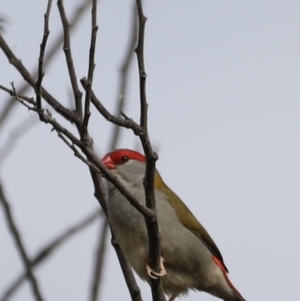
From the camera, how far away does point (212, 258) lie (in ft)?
14.9

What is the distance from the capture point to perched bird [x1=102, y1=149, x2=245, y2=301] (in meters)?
3.94

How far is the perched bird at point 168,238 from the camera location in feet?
12.9

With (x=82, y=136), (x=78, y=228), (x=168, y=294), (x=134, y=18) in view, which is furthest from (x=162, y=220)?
(x=82, y=136)

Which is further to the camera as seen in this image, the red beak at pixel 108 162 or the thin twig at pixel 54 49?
the red beak at pixel 108 162

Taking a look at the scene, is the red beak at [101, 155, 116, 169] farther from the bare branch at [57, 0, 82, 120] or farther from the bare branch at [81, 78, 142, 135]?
the bare branch at [81, 78, 142, 135]

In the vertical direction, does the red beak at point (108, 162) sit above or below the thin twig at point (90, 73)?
above

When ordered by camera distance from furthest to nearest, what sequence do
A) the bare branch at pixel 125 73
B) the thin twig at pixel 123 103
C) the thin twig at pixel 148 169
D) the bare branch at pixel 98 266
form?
the bare branch at pixel 125 73
the thin twig at pixel 123 103
the bare branch at pixel 98 266
the thin twig at pixel 148 169

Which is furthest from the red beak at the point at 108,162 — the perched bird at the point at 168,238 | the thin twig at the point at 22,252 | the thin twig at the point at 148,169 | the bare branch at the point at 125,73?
the thin twig at the point at 22,252

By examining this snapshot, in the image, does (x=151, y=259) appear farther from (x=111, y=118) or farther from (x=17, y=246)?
(x=111, y=118)

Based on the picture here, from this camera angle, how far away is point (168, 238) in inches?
162

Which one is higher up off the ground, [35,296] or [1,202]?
[1,202]

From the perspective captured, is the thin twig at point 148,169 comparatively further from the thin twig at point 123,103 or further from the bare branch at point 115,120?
the thin twig at point 123,103

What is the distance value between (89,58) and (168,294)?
6.68ft

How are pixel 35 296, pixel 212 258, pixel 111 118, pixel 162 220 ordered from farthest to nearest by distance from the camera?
pixel 212 258, pixel 162 220, pixel 35 296, pixel 111 118
